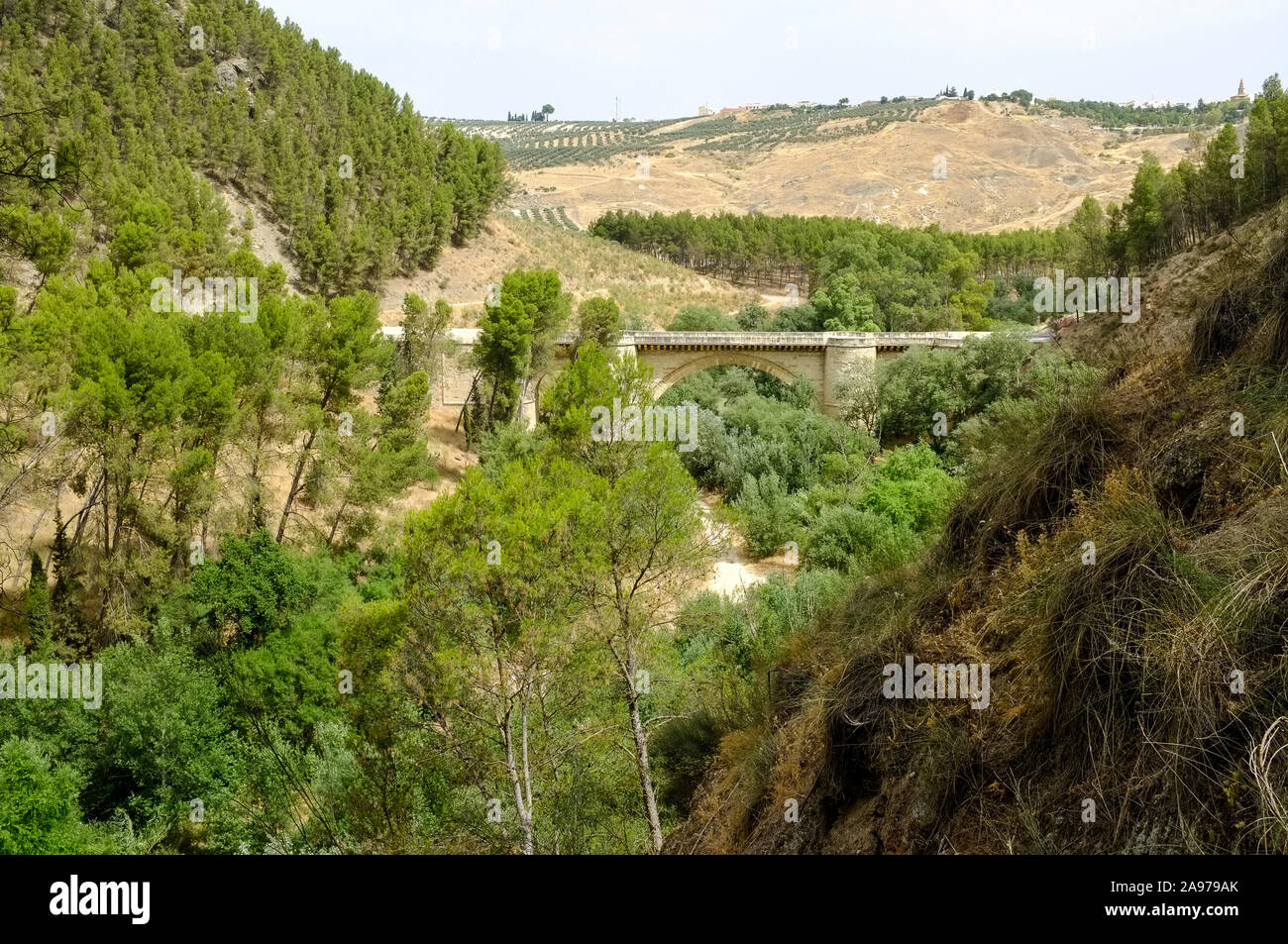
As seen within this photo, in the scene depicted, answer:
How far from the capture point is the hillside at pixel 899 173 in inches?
3270

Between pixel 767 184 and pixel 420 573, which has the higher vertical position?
pixel 767 184

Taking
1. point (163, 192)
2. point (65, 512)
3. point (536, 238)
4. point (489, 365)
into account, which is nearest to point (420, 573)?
point (65, 512)

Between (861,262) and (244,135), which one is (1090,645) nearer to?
(244,135)

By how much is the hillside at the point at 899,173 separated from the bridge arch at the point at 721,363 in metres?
48.4

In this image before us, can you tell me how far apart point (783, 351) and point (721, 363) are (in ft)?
6.85

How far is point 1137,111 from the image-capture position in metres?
126

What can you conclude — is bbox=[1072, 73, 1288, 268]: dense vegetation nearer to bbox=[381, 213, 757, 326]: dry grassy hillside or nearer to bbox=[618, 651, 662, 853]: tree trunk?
bbox=[381, 213, 757, 326]: dry grassy hillside

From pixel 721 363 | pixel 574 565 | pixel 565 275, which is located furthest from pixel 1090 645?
pixel 565 275

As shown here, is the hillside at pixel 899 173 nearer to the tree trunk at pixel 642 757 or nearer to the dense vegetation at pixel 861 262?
the dense vegetation at pixel 861 262

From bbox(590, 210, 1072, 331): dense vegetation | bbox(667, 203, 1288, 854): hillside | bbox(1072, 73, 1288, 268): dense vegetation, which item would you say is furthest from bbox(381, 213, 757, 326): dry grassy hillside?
bbox(667, 203, 1288, 854): hillside

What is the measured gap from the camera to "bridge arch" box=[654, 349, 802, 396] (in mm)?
31422

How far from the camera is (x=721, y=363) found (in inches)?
1257
